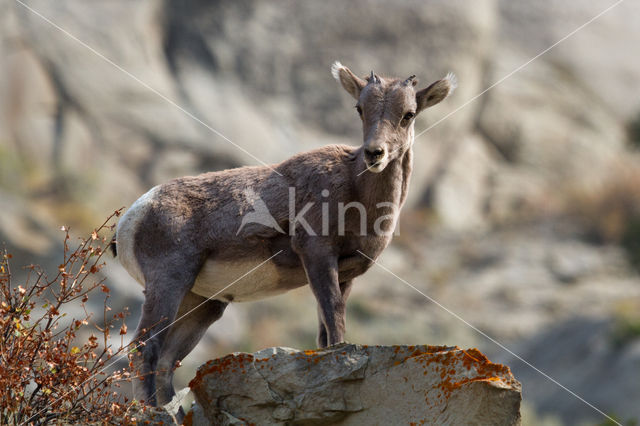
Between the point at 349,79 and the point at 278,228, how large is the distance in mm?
1583

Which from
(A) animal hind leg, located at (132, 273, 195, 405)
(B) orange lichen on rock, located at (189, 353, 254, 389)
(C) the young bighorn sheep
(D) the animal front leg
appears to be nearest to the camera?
(B) orange lichen on rock, located at (189, 353, 254, 389)

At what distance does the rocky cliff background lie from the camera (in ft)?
97.1

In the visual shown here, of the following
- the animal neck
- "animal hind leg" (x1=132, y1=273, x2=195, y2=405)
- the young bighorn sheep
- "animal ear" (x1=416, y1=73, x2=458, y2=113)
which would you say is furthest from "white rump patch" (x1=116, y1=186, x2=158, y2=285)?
"animal ear" (x1=416, y1=73, x2=458, y2=113)

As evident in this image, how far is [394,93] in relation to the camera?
24.5ft

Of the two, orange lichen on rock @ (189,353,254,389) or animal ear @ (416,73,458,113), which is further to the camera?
animal ear @ (416,73,458,113)

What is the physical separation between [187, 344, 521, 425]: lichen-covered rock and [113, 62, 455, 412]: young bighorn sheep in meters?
0.57

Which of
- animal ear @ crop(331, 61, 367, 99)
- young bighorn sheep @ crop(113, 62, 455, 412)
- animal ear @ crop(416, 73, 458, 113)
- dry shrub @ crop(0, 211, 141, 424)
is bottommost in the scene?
dry shrub @ crop(0, 211, 141, 424)

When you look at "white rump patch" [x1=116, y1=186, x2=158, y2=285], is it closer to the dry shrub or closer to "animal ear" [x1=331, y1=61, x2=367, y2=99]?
the dry shrub

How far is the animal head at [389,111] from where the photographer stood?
23.4 ft

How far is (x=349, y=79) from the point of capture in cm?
804

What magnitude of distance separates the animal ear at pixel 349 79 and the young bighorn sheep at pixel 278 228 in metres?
0.01

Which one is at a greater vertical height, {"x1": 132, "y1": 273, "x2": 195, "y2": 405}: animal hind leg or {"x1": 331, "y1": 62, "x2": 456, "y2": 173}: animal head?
{"x1": 331, "y1": 62, "x2": 456, "y2": 173}: animal head

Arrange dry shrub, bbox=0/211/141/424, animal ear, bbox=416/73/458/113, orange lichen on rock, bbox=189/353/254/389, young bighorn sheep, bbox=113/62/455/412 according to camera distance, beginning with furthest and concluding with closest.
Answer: animal ear, bbox=416/73/458/113, young bighorn sheep, bbox=113/62/455/412, orange lichen on rock, bbox=189/353/254/389, dry shrub, bbox=0/211/141/424

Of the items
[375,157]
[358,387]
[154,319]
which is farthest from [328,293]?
[154,319]
